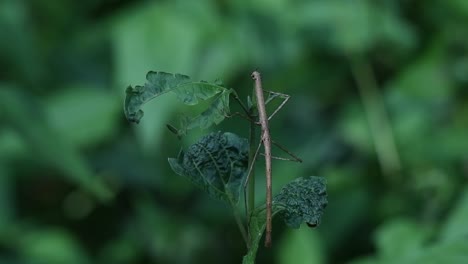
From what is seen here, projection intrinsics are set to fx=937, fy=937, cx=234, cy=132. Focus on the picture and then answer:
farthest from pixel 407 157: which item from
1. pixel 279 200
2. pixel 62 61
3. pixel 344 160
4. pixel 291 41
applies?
pixel 279 200

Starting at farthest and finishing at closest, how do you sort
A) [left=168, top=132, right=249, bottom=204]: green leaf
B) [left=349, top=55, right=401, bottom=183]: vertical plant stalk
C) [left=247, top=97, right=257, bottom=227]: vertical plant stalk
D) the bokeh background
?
[left=349, top=55, right=401, bottom=183]: vertical plant stalk, the bokeh background, [left=168, top=132, right=249, bottom=204]: green leaf, [left=247, top=97, right=257, bottom=227]: vertical plant stalk

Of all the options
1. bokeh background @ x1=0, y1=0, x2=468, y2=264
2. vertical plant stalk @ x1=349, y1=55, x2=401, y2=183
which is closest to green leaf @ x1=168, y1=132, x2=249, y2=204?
bokeh background @ x1=0, y1=0, x2=468, y2=264

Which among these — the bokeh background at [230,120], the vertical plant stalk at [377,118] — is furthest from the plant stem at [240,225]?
the vertical plant stalk at [377,118]

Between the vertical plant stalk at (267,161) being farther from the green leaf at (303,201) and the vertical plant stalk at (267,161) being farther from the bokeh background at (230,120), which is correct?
the bokeh background at (230,120)

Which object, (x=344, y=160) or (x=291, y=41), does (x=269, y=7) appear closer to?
(x=291, y=41)

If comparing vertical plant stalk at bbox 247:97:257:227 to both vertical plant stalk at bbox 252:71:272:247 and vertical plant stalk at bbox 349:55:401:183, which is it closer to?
vertical plant stalk at bbox 252:71:272:247

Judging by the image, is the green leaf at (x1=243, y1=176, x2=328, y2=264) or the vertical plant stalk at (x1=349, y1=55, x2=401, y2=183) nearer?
the green leaf at (x1=243, y1=176, x2=328, y2=264)
